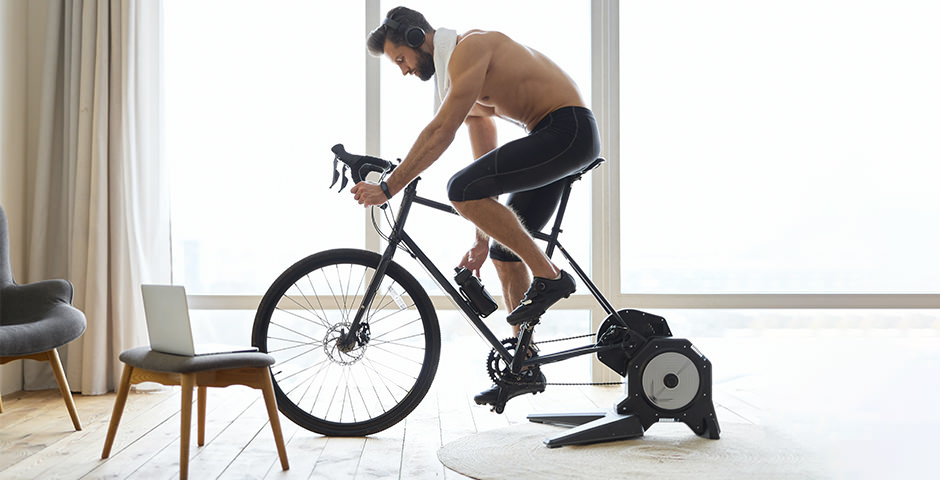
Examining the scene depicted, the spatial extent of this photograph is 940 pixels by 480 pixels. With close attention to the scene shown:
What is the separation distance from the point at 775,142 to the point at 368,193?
2315mm

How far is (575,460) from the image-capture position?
76.5 inches

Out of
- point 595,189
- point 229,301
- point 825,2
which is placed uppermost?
point 825,2

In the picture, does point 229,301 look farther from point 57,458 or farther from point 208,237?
point 57,458

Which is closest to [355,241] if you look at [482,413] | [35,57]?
[482,413]

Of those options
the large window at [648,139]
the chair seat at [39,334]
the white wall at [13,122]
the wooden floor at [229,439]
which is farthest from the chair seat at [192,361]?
the white wall at [13,122]

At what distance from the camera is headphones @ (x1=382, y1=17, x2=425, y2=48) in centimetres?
223

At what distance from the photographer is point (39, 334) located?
7.41 ft

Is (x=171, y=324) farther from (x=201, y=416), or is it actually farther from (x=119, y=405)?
(x=201, y=416)

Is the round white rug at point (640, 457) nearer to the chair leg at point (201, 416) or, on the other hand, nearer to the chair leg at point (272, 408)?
the chair leg at point (272, 408)

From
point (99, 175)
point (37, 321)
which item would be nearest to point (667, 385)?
point (37, 321)

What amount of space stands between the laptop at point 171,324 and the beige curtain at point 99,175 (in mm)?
1325

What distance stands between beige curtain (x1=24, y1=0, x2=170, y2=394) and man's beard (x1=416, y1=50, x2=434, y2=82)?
1.51 metres

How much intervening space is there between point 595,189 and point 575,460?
1690mm

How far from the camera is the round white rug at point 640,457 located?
1830 mm
